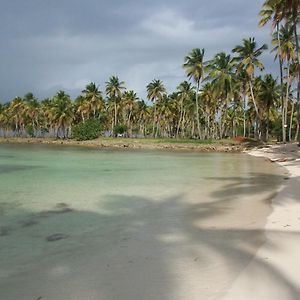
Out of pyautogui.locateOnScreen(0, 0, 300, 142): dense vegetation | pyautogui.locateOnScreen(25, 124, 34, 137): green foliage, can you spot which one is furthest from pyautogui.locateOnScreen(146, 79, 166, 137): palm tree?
pyautogui.locateOnScreen(25, 124, 34, 137): green foliage

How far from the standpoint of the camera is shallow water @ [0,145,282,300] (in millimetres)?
5360

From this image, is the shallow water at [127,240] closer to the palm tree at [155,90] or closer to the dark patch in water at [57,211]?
the dark patch in water at [57,211]

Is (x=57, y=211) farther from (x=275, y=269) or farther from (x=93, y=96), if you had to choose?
(x=93, y=96)

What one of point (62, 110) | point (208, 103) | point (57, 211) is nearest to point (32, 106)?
point (62, 110)

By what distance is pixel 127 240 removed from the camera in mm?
7949

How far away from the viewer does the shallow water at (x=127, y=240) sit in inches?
211

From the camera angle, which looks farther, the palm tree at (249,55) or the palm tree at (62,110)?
the palm tree at (62,110)

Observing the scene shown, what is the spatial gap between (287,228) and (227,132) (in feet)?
364

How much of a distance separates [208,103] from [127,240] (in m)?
69.5

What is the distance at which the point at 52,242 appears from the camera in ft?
25.8

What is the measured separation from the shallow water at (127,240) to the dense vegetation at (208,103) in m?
26.1

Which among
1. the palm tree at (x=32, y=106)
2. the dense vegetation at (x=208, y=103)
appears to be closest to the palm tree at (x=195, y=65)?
the dense vegetation at (x=208, y=103)

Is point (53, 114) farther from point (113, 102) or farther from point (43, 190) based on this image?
point (43, 190)

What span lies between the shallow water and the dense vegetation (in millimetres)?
26145
